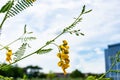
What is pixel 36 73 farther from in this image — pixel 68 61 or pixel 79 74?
pixel 68 61

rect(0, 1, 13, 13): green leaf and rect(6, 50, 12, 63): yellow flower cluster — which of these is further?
rect(6, 50, 12, 63): yellow flower cluster

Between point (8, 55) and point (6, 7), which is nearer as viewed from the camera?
point (6, 7)

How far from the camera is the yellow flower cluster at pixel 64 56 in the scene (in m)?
1.37

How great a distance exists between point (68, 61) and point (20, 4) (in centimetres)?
29

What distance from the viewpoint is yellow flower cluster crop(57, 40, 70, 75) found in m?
1.37

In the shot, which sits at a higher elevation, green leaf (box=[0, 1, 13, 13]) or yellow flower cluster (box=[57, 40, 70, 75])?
green leaf (box=[0, 1, 13, 13])

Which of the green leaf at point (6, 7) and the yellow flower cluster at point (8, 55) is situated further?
the yellow flower cluster at point (8, 55)

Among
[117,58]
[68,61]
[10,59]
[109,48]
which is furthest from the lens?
[109,48]

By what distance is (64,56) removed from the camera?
4.64 ft

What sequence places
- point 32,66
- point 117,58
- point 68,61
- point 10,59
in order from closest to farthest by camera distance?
point 68,61 → point 10,59 → point 117,58 → point 32,66

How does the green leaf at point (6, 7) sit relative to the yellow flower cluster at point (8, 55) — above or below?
above

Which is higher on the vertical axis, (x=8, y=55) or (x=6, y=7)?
(x=6, y=7)

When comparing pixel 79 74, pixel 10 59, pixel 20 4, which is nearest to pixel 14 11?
pixel 20 4

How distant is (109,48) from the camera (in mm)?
45969
